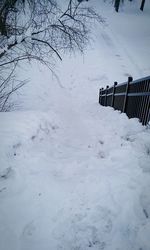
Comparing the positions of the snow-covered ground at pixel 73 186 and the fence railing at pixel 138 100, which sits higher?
the fence railing at pixel 138 100

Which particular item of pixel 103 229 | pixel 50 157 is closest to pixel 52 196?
pixel 103 229

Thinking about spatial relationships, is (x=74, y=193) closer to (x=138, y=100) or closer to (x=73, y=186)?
(x=73, y=186)

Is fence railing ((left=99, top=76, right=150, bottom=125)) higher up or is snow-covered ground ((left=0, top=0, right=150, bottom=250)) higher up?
fence railing ((left=99, top=76, right=150, bottom=125))

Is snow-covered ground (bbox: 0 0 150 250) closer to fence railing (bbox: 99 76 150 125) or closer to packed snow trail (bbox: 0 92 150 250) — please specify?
packed snow trail (bbox: 0 92 150 250)

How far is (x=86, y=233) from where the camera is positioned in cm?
220

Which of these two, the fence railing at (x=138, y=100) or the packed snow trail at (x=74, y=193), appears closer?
the packed snow trail at (x=74, y=193)

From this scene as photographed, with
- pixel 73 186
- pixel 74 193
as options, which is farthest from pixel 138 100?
pixel 74 193

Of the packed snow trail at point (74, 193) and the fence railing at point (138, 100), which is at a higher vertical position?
the fence railing at point (138, 100)

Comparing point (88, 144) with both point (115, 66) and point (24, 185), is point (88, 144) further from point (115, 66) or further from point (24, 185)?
Result: point (115, 66)

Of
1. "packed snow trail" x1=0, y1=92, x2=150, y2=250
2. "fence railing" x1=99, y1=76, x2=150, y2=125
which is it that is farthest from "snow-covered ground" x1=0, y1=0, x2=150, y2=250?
"fence railing" x1=99, y1=76, x2=150, y2=125

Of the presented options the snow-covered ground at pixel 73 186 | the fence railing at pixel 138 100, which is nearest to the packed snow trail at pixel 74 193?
the snow-covered ground at pixel 73 186

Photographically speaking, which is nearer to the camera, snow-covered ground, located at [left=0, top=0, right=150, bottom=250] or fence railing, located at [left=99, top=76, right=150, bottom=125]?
snow-covered ground, located at [left=0, top=0, right=150, bottom=250]

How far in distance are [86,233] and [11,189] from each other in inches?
52.9

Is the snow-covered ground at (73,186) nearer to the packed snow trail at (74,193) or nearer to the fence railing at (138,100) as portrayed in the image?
the packed snow trail at (74,193)
